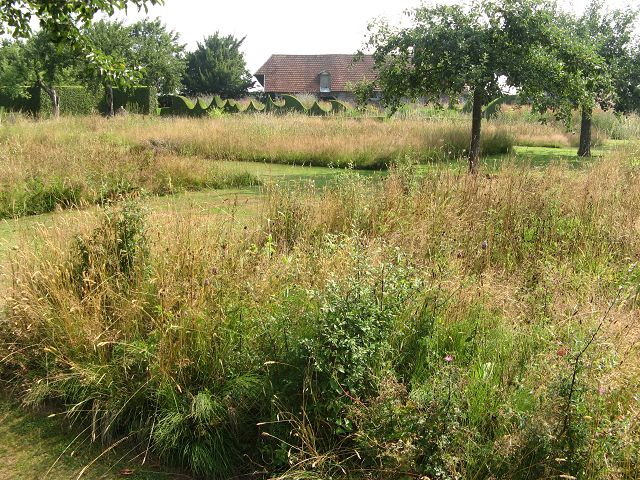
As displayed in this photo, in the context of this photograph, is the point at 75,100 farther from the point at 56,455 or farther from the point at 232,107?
the point at 56,455

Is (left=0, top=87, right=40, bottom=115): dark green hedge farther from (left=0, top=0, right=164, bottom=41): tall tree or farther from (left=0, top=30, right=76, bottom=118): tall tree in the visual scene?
(left=0, top=0, right=164, bottom=41): tall tree

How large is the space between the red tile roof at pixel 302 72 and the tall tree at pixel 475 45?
3825 centimetres

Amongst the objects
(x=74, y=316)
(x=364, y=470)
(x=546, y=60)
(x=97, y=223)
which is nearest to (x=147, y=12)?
(x=97, y=223)

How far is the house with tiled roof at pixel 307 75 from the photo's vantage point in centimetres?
5094

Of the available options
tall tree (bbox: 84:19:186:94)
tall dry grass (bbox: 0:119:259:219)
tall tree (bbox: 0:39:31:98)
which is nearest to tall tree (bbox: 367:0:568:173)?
tall dry grass (bbox: 0:119:259:219)

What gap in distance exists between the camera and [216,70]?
169 feet

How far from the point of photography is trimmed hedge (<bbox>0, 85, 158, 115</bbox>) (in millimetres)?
32469

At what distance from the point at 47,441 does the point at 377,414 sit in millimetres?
1749

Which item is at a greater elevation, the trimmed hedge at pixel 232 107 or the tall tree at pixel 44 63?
the tall tree at pixel 44 63

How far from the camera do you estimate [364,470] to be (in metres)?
2.74

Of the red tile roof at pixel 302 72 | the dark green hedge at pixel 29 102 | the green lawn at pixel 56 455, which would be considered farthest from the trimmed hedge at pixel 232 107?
the green lawn at pixel 56 455

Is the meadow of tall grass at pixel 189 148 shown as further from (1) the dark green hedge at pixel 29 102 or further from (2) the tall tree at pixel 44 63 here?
(1) the dark green hedge at pixel 29 102

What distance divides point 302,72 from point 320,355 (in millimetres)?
51516

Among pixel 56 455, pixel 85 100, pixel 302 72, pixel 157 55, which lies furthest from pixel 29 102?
pixel 56 455
